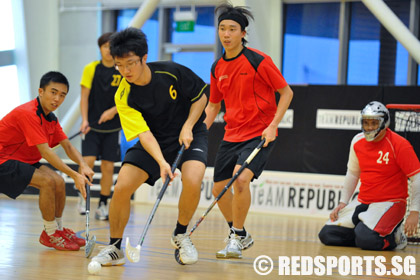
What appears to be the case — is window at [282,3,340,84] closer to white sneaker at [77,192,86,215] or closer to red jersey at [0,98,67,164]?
white sneaker at [77,192,86,215]

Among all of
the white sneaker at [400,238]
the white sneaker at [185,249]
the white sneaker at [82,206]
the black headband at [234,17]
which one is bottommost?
the white sneaker at [82,206]

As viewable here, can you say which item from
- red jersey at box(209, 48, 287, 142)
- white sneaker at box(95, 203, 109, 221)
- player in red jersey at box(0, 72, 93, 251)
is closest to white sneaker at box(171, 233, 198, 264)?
player in red jersey at box(0, 72, 93, 251)

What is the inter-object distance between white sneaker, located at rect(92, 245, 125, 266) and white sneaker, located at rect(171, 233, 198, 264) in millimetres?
325

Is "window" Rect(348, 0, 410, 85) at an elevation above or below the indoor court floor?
above

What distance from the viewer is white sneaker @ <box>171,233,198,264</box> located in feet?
11.5

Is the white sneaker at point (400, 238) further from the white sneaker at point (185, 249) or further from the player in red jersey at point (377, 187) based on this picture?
the white sneaker at point (185, 249)

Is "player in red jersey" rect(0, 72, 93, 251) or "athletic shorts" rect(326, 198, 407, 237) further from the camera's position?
"athletic shorts" rect(326, 198, 407, 237)

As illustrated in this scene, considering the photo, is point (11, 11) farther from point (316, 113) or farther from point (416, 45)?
point (416, 45)

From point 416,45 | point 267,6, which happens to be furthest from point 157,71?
point 267,6

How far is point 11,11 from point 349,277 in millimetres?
7981

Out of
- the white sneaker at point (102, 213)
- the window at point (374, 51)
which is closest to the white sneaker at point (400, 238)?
the white sneaker at point (102, 213)

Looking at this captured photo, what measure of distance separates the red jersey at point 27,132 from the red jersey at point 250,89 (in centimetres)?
119

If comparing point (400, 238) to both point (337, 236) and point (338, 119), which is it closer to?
point (337, 236)

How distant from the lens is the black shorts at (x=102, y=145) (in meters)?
6.11
